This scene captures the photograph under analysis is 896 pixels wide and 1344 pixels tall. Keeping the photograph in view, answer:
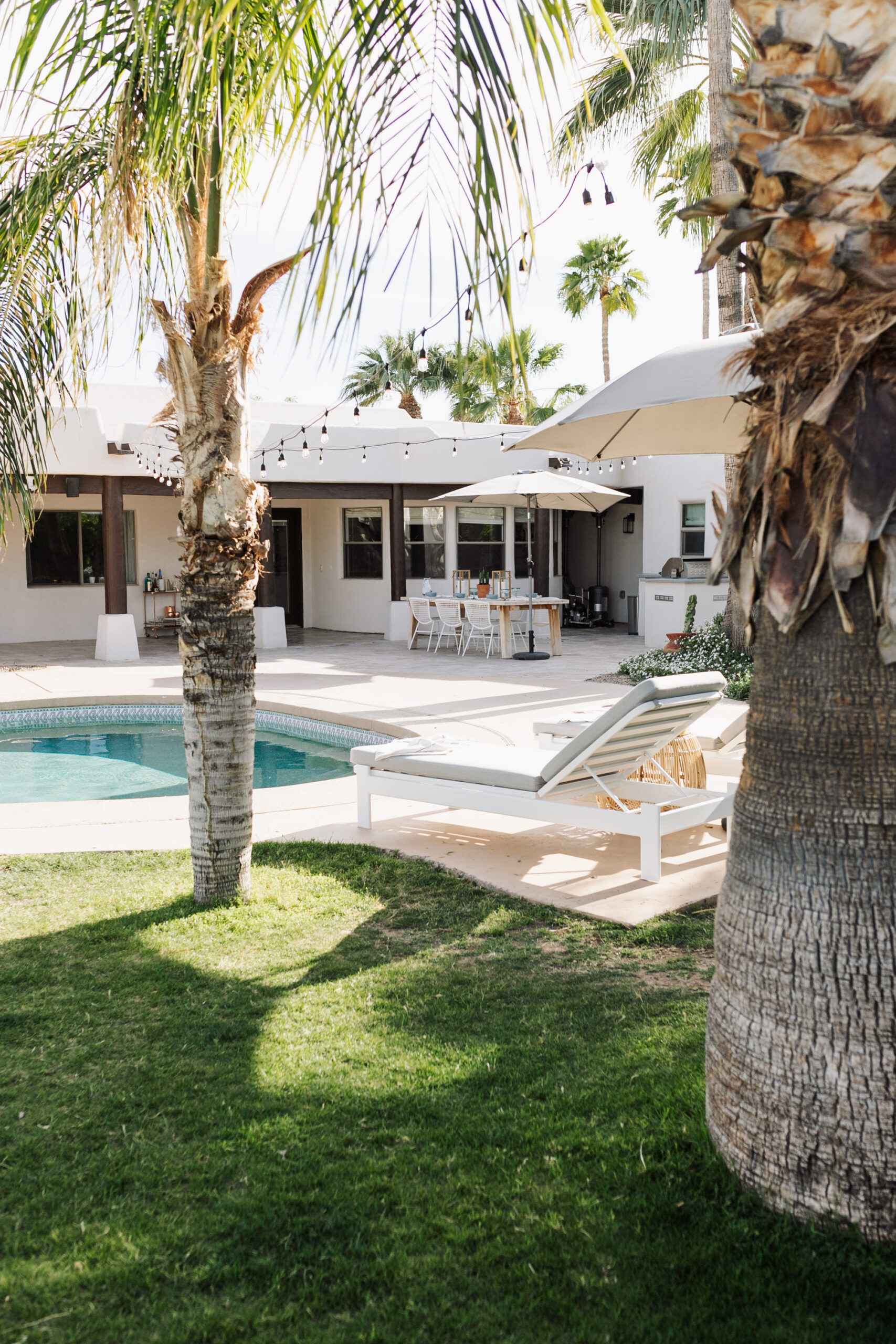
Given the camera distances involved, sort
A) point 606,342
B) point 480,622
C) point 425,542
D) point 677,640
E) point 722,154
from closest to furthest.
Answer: point 722,154, point 677,640, point 480,622, point 425,542, point 606,342

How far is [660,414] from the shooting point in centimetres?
687

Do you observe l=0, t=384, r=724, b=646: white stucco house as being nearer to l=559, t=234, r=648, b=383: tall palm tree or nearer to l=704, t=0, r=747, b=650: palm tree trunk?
l=704, t=0, r=747, b=650: palm tree trunk

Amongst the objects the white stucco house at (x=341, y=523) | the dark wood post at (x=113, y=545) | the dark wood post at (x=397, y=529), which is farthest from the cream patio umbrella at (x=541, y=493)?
the dark wood post at (x=113, y=545)

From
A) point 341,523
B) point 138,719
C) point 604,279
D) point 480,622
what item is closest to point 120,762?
→ point 138,719

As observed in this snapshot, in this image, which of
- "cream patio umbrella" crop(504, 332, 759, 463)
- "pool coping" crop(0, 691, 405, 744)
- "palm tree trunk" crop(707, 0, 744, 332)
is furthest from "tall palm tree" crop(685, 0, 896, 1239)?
"palm tree trunk" crop(707, 0, 744, 332)

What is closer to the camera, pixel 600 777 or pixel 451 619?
pixel 600 777

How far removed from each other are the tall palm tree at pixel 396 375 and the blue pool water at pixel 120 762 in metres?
18.4

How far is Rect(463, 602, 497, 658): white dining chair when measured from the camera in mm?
15914

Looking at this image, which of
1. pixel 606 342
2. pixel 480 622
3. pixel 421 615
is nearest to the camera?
pixel 480 622

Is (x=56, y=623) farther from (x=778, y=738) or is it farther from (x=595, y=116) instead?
(x=778, y=738)

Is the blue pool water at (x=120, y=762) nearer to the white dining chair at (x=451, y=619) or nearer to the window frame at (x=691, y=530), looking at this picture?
the white dining chair at (x=451, y=619)

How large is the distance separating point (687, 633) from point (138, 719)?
678 centimetres

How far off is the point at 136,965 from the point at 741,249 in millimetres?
3185

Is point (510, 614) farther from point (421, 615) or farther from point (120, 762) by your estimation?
point (120, 762)
